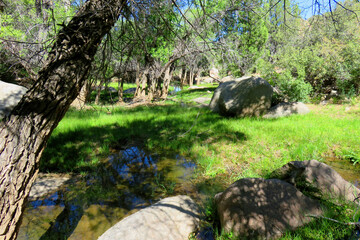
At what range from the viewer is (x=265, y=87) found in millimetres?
7602

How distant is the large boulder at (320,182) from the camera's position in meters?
2.79

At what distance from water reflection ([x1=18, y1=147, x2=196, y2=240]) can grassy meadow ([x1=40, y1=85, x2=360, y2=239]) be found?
405 mm

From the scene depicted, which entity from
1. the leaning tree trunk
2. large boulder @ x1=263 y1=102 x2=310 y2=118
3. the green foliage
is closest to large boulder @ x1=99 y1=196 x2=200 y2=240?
the leaning tree trunk

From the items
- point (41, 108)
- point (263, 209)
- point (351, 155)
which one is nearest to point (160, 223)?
point (263, 209)

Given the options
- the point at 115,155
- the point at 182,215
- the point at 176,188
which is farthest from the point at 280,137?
the point at 115,155

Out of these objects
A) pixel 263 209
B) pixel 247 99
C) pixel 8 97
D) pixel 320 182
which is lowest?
pixel 263 209

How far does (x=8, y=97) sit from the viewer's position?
5.62 meters

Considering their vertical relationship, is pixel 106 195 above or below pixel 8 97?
below

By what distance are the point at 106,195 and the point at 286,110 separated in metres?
6.89

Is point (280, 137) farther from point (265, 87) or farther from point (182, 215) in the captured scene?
point (182, 215)

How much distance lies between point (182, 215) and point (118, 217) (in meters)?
1.01

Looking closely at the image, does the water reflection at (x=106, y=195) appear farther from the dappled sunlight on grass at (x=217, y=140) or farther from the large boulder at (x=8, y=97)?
the large boulder at (x=8, y=97)

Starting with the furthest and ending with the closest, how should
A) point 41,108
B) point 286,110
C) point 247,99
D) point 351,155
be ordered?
1. point 286,110
2. point 247,99
3. point 351,155
4. point 41,108

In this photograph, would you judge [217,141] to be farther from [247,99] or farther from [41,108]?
[41,108]
